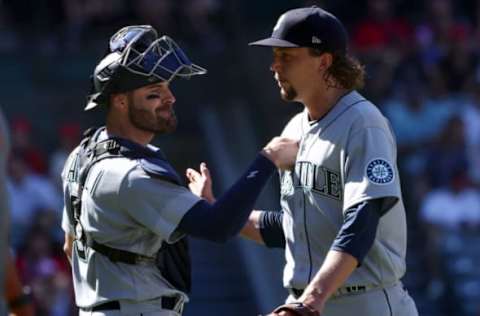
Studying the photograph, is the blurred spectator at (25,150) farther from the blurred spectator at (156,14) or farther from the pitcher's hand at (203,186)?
the pitcher's hand at (203,186)

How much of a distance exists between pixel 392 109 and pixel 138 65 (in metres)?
8.25

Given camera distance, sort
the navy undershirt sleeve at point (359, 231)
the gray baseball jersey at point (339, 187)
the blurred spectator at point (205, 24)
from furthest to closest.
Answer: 1. the blurred spectator at point (205, 24)
2. the gray baseball jersey at point (339, 187)
3. the navy undershirt sleeve at point (359, 231)

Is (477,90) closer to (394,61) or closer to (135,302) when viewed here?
(394,61)

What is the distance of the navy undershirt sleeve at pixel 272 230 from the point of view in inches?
245

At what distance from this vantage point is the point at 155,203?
5.46 metres

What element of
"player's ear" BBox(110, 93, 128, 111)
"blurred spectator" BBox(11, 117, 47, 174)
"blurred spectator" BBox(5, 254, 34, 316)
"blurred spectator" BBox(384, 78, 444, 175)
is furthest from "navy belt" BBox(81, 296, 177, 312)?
"blurred spectator" BBox(384, 78, 444, 175)

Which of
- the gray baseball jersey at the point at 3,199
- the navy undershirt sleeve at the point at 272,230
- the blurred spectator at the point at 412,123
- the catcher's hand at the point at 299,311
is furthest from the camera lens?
the blurred spectator at the point at 412,123

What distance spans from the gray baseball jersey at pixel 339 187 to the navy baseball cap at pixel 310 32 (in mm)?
255

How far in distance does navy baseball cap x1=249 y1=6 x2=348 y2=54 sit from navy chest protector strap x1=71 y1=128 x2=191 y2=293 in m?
0.66

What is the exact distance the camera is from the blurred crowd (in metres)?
12.3

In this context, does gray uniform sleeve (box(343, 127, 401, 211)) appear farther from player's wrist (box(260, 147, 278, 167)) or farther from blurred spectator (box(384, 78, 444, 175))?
blurred spectator (box(384, 78, 444, 175))

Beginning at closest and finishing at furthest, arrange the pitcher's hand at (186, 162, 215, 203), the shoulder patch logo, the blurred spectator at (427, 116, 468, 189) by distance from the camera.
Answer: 1. the shoulder patch logo
2. the pitcher's hand at (186, 162, 215, 203)
3. the blurred spectator at (427, 116, 468, 189)

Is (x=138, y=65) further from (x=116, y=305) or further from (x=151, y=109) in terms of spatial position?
(x=116, y=305)

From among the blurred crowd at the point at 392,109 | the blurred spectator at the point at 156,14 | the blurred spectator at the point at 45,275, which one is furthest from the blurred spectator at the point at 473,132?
the blurred spectator at the point at 45,275
